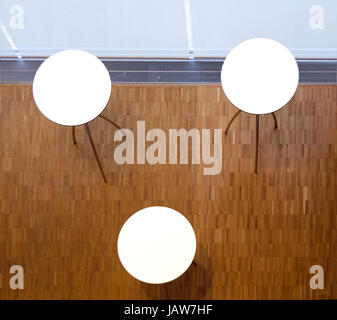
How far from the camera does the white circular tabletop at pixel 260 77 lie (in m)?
2.38

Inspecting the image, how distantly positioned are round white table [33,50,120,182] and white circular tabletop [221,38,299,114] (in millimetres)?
822

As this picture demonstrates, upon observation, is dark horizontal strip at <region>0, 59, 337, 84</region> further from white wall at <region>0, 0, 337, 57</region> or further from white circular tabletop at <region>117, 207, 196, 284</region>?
white circular tabletop at <region>117, 207, 196, 284</region>

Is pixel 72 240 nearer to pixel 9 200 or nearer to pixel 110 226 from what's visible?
pixel 110 226

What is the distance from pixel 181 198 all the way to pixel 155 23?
4.67 ft

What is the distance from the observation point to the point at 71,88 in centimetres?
248

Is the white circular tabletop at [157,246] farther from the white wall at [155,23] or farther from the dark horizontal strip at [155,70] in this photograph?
the white wall at [155,23]

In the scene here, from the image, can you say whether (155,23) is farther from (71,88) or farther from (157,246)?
(157,246)

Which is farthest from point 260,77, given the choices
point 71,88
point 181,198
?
point 71,88

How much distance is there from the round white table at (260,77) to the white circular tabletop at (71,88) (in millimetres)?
822

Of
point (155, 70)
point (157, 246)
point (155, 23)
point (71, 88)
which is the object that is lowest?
point (157, 246)

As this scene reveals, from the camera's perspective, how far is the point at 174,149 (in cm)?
280

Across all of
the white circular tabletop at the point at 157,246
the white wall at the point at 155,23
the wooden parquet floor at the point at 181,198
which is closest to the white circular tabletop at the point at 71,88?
the wooden parquet floor at the point at 181,198
